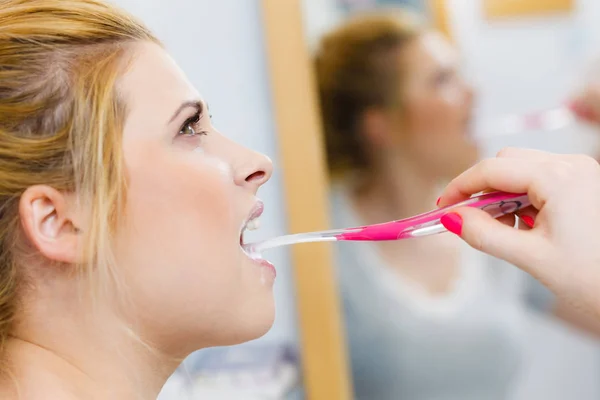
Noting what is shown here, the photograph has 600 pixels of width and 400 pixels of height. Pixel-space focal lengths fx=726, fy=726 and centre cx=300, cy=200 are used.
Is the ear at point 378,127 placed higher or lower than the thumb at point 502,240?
lower

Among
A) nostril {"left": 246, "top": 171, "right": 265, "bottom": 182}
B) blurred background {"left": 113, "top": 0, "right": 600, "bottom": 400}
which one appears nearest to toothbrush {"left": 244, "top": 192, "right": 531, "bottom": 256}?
nostril {"left": 246, "top": 171, "right": 265, "bottom": 182}

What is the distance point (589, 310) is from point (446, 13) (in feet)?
2.59

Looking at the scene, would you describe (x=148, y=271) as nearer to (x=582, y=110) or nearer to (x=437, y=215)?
(x=437, y=215)

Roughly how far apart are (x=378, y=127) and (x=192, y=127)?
632 mm

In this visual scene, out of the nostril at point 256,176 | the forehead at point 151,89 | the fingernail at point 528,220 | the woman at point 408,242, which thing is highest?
the forehead at point 151,89

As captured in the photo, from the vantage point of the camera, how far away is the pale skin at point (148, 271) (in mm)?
601

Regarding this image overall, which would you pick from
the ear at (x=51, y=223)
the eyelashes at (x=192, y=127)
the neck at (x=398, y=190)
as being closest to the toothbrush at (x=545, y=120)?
the neck at (x=398, y=190)

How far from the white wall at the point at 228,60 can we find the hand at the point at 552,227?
611mm

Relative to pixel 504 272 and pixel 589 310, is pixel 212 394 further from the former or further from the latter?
pixel 589 310

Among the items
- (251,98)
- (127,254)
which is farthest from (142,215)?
(251,98)

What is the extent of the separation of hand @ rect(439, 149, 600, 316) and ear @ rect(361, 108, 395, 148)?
62 centimetres

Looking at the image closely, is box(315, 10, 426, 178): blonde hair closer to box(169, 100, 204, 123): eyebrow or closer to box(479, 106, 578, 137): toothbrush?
box(479, 106, 578, 137): toothbrush

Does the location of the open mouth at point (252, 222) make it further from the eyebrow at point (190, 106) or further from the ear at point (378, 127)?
the ear at point (378, 127)

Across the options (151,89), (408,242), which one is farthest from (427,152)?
(151,89)
